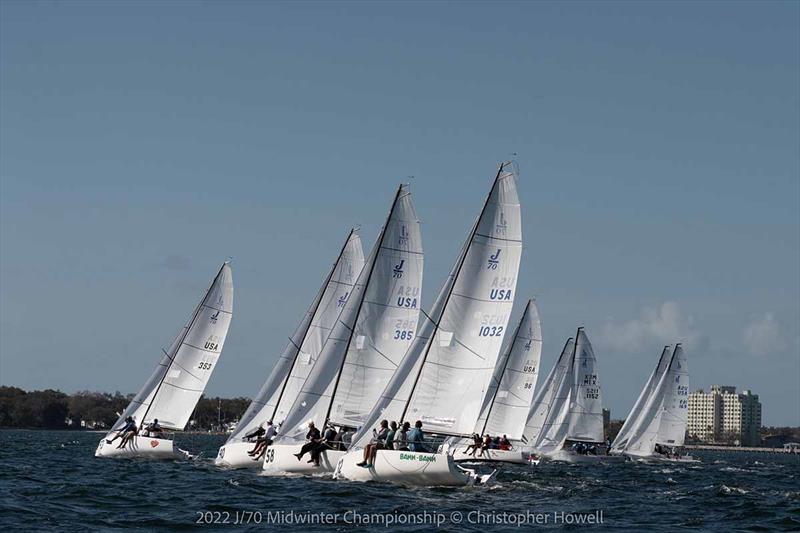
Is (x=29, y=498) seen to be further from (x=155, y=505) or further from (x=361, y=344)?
(x=361, y=344)

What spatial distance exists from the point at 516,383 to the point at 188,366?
17.5m

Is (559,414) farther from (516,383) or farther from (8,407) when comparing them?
(8,407)

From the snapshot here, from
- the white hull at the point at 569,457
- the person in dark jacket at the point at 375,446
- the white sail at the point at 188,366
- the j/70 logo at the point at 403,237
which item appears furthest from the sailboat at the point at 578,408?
the person in dark jacket at the point at 375,446

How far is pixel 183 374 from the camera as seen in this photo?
49.8 m

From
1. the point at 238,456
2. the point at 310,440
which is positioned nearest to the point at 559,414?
the point at 238,456

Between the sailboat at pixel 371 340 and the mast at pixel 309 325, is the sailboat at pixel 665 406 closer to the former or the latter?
the mast at pixel 309 325

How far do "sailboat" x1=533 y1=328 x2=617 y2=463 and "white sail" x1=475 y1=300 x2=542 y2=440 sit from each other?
10702 millimetres

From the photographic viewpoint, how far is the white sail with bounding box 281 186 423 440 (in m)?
37.2

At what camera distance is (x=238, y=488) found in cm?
3134

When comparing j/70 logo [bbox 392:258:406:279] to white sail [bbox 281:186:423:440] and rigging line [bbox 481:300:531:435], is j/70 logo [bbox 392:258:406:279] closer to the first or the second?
white sail [bbox 281:186:423:440]

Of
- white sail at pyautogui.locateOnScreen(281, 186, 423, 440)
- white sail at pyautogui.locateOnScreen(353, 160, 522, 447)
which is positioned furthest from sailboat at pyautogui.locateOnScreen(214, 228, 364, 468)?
white sail at pyautogui.locateOnScreen(353, 160, 522, 447)

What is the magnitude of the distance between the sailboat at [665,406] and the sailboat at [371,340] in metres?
43.2

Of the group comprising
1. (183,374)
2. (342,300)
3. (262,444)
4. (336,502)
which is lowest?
(336,502)

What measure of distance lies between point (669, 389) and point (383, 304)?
45.8 m
